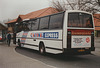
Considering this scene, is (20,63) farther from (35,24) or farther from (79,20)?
(35,24)

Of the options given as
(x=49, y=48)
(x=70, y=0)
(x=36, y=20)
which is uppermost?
(x=70, y=0)

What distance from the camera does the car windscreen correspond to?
882cm

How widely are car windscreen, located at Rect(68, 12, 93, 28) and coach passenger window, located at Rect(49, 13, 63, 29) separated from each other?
25.1 inches

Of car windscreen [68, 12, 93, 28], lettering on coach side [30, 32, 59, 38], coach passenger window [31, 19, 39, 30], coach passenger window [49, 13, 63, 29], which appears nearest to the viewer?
car windscreen [68, 12, 93, 28]

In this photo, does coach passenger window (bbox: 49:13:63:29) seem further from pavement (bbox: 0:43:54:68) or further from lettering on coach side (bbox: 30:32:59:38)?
pavement (bbox: 0:43:54:68)

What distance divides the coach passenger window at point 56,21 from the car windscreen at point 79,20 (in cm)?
64

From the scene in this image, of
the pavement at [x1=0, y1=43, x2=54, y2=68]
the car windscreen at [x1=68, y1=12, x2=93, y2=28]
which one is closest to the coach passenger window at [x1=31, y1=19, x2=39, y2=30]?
the pavement at [x1=0, y1=43, x2=54, y2=68]

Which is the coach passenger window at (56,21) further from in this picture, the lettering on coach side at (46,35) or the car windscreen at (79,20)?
the car windscreen at (79,20)

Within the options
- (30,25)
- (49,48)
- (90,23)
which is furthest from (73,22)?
(30,25)

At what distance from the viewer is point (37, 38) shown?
39.6ft

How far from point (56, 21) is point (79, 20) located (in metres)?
1.53

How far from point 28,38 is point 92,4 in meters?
7.72

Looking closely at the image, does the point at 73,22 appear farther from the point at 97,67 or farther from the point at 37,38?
the point at 37,38

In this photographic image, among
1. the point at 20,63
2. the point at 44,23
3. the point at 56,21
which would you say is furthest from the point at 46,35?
the point at 20,63
